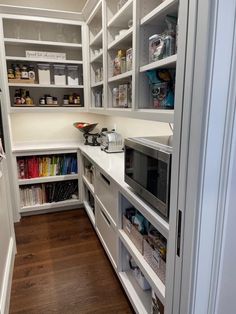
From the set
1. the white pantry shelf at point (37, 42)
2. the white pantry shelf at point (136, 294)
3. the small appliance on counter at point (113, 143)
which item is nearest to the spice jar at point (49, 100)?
the white pantry shelf at point (37, 42)

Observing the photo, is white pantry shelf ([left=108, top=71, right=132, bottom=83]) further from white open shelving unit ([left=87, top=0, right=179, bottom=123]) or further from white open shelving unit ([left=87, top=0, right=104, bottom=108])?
white open shelving unit ([left=87, top=0, right=104, bottom=108])

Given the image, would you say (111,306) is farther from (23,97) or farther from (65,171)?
(23,97)

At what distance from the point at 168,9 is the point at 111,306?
1.87 metres

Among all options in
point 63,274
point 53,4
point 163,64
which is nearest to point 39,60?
point 53,4

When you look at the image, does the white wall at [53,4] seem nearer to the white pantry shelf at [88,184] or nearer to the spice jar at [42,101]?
the spice jar at [42,101]

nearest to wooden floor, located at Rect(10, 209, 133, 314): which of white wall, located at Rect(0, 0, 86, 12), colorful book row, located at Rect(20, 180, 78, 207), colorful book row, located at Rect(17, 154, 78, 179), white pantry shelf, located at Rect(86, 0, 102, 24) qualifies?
colorful book row, located at Rect(20, 180, 78, 207)

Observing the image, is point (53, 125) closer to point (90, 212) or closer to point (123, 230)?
point (90, 212)

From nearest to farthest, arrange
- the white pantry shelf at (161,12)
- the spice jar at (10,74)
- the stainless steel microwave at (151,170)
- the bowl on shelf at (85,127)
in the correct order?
the stainless steel microwave at (151,170) < the white pantry shelf at (161,12) < the spice jar at (10,74) < the bowl on shelf at (85,127)

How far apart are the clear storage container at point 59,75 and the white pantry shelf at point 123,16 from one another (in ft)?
3.55

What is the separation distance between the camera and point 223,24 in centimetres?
55

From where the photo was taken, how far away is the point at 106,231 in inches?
78.2

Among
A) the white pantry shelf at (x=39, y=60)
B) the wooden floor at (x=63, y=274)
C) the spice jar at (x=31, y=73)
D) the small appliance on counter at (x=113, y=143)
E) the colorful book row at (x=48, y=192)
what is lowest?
the wooden floor at (x=63, y=274)

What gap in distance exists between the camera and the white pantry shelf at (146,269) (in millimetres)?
1096

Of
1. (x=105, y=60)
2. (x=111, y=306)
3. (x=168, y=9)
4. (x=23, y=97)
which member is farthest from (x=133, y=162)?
(x=23, y=97)
